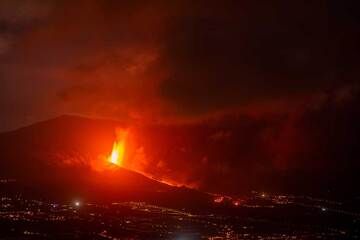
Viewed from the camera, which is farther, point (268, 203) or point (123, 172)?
point (268, 203)

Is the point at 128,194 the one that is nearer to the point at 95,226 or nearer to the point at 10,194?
the point at 10,194

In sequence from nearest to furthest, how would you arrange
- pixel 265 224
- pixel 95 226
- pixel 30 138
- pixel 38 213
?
pixel 95 226 → pixel 38 213 → pixel 265 224 → pixel 30 138

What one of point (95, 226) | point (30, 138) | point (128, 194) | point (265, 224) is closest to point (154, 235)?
point (95, 226)

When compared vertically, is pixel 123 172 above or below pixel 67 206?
above


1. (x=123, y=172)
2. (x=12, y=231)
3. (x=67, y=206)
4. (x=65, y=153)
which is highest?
(x=65, y=153)

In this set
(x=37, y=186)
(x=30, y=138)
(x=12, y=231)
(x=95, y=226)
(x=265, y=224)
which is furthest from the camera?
(x=30, y=138)

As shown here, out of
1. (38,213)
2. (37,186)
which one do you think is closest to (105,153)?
(37,186)

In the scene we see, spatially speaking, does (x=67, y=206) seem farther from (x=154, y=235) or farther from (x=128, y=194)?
(x=154, y=235)
